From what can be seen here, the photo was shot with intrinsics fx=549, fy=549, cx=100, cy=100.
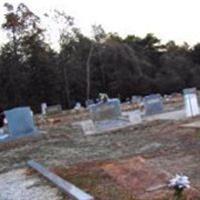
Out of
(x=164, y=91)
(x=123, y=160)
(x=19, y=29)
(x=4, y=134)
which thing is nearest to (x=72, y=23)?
(x=19, y=29)

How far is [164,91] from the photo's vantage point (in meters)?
48.2

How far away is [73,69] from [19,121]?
29686 mm

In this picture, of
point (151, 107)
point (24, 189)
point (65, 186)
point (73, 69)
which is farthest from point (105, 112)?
point (73, 69)

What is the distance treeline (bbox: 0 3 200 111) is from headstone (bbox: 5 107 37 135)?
26.1 m

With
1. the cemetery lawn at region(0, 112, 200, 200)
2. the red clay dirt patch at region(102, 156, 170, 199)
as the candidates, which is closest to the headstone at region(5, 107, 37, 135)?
the cemetery lawn at region(0, 112, 200, 200)

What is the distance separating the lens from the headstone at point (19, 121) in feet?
61.3

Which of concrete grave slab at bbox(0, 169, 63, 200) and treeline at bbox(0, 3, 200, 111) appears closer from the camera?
concrete grave slab at bbox(0, 169, 63, 200)

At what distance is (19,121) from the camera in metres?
18.9

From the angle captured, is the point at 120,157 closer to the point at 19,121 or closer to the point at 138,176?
the point at 138,176

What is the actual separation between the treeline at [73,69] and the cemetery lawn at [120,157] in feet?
91.2

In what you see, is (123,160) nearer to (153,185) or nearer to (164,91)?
(153,185)

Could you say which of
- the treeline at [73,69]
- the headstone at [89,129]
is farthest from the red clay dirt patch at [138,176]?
the treeline at [73,69]

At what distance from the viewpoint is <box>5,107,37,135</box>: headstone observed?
18.7m

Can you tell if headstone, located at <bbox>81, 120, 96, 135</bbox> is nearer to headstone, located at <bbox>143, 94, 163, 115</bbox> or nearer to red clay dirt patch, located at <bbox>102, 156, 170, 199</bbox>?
headstone, located at <bbox>143, 94, 163, 115</bbox>
